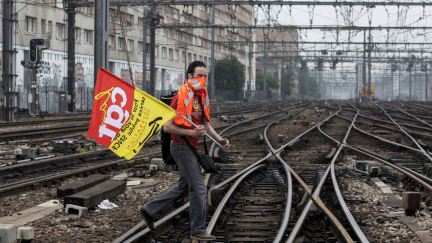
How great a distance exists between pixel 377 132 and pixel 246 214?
14243 mm

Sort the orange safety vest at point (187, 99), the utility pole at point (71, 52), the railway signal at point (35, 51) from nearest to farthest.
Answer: the orange safety vest at point (187, 99) < the railway signal at point (35, 51) < the utility pole at point (71, 52)

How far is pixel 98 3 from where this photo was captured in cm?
1479

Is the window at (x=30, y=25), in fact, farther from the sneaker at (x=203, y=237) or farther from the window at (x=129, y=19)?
the sneaker at (x=203, y=237)

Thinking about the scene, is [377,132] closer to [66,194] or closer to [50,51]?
[66,194]

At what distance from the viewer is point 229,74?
2854 inches

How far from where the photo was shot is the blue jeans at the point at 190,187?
5.00m

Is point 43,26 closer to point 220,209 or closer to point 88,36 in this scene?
point 88,36

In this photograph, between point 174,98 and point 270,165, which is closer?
point 174,98

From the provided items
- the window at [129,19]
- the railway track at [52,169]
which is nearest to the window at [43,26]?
the window at [129,19]

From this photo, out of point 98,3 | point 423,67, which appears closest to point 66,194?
point 98,3

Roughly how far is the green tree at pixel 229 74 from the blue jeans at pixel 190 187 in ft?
221

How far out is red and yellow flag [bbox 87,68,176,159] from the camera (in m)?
4.92

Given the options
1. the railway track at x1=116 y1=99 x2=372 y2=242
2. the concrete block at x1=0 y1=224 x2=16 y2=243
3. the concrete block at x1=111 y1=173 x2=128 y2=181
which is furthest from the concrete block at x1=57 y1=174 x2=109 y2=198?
the concrete block at x1=0 y1=224 x2=16 y2=243

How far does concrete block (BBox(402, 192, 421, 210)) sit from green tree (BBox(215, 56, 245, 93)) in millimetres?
65752
